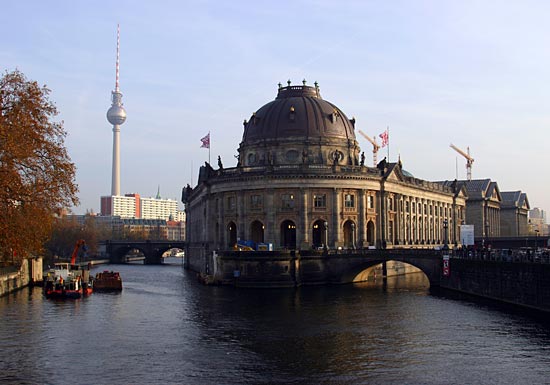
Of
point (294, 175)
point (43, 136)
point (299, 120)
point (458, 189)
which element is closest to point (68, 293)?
point (43, 136)

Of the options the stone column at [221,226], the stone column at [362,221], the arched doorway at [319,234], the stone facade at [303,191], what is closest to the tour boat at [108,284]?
the stone facade at [303,191]

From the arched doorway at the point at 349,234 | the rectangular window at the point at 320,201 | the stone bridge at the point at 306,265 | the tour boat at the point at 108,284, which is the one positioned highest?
the rectangular window at the point at 320,201

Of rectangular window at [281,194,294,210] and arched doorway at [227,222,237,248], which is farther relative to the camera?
arched doorway at [227,222,237,248]

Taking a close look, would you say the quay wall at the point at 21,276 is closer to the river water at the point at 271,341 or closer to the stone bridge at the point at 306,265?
the river water at the point at 271,341

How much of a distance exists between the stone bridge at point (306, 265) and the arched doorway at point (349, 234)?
1194 centimetres

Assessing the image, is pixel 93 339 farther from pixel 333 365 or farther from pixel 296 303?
pixel 296 303

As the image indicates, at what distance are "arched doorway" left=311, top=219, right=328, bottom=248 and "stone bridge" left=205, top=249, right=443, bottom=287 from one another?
33.0 feet

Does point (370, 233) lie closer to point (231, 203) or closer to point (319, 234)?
point (319, 234)

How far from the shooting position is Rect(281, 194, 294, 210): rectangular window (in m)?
111

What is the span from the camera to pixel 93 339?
5428 cm

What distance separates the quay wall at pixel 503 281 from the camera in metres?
65.0

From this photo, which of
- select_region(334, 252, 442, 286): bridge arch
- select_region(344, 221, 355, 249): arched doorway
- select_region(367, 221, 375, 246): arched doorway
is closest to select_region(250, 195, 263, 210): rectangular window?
select_region(344, 221, 355, 249): arched doorway

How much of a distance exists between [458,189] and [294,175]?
7839cm

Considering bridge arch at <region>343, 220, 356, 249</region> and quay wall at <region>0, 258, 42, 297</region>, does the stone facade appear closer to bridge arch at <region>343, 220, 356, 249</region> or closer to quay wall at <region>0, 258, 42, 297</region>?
bridge arch at <region>343, 220, 356, 249</region>
